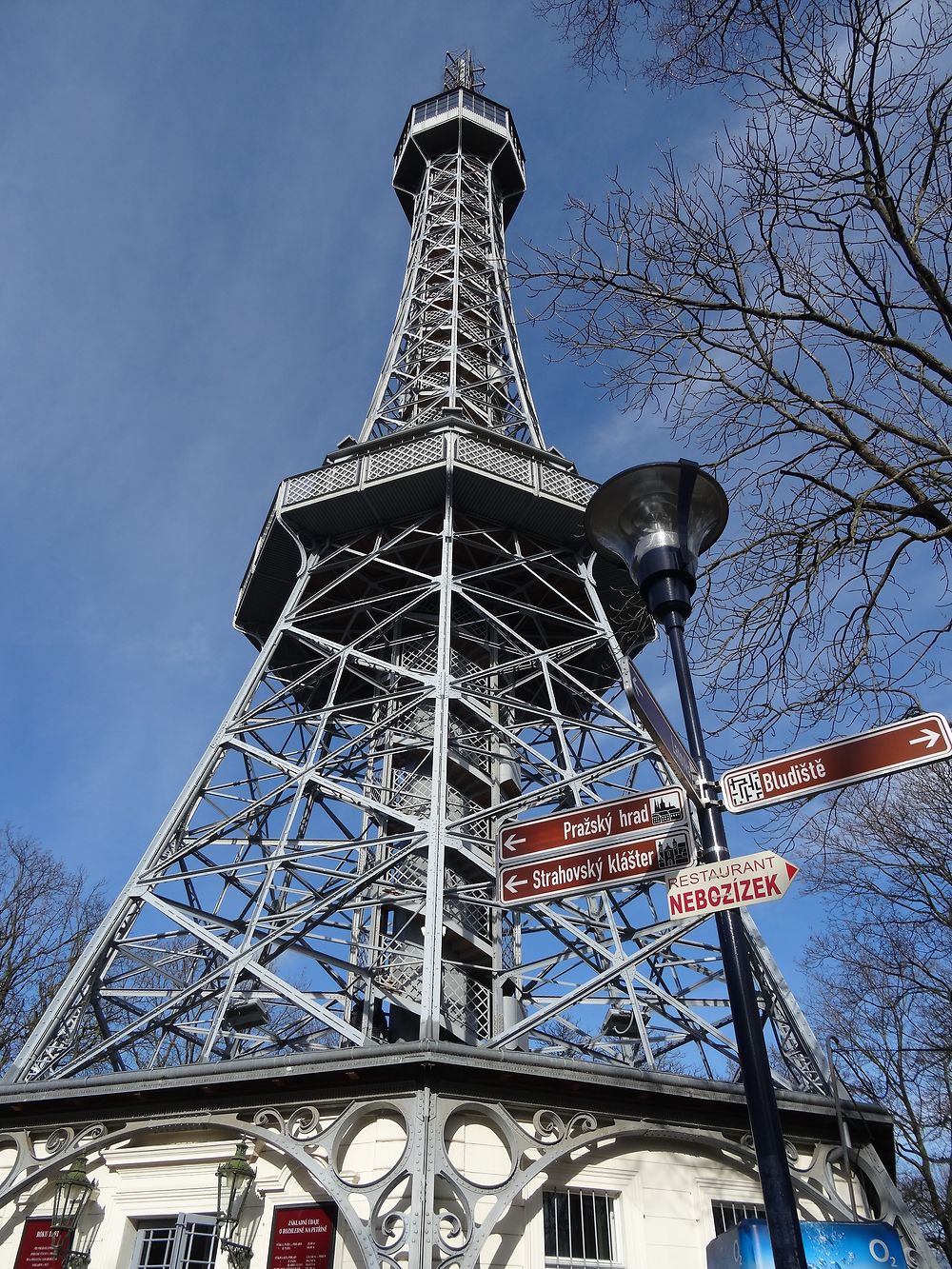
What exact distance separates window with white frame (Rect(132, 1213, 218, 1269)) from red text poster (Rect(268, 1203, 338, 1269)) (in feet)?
2.28

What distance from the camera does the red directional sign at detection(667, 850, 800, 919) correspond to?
4.79 metres

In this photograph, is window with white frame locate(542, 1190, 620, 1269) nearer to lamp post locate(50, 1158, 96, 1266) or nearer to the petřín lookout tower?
the petřín lookout tower

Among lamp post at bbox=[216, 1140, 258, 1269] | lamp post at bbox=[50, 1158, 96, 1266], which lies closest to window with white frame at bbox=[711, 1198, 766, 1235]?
lamp post at bbox=[216, 1140, 258, 1269]

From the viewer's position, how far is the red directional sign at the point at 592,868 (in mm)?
5617

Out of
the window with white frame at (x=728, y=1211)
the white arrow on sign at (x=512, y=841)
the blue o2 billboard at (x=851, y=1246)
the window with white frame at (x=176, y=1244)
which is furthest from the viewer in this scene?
the window with white frame at (x=728, y=1211)

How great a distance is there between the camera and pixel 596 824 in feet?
19.9

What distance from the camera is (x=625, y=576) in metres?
19.4

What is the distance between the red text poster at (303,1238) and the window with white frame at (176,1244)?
695mm

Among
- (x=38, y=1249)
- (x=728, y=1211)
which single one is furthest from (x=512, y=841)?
(x=38, y=1249)

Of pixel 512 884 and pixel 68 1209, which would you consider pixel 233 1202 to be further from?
pixel 512 884

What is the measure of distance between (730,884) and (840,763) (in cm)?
105

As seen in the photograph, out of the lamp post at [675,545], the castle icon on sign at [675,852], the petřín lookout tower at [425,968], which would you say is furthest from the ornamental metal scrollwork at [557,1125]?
the castle icon on sign at [675,852]

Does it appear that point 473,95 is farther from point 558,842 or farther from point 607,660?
point 558,842

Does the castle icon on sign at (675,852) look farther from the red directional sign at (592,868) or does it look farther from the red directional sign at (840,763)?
the red directional sign at (840,763)
